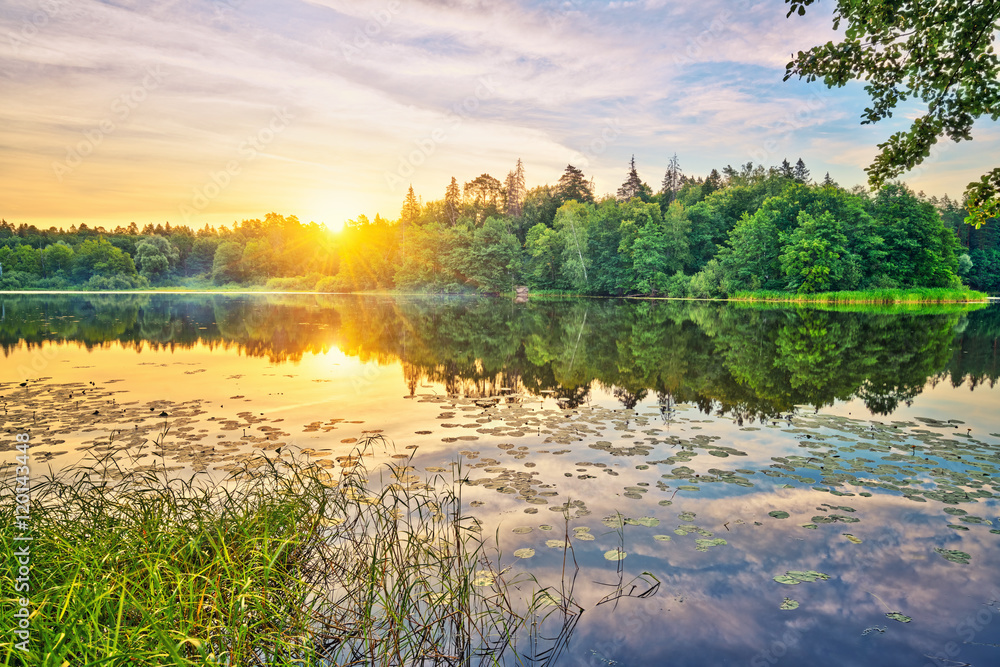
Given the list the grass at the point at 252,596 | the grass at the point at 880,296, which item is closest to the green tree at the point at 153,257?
the grass at the point at 880,296

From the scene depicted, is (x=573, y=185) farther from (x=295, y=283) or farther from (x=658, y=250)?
(x=295, y=283)

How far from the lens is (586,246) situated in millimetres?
80250

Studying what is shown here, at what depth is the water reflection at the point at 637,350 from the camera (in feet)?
44.1

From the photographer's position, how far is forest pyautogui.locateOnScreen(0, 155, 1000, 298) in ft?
208

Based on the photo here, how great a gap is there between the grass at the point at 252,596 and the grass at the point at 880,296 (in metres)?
63.7

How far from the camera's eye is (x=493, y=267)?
285 ft

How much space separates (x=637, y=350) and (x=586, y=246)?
6191 cm

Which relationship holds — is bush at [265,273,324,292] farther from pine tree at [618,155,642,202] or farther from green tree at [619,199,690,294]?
green tree at [619,199,690,294]

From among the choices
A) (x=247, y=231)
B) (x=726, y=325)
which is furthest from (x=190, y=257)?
(x=726, y=325)

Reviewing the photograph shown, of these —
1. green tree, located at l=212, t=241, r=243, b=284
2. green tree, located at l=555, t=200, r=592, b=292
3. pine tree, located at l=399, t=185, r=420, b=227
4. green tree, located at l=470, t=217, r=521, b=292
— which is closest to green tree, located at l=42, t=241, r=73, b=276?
green tree, located at l=212, t=241, r=243, b=284

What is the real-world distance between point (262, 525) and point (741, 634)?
14.5 feet

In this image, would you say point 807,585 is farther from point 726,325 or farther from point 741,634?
point 726,325

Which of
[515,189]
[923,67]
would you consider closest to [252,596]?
[923,67]

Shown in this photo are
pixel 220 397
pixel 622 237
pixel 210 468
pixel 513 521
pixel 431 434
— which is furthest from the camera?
pixel 622 237
